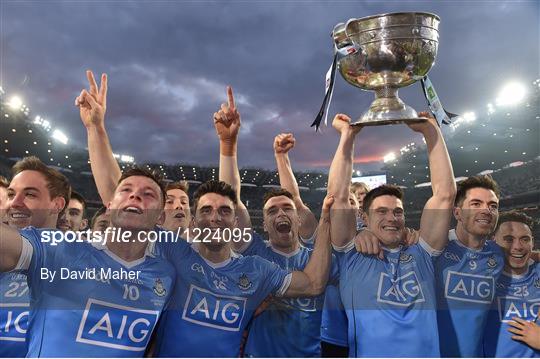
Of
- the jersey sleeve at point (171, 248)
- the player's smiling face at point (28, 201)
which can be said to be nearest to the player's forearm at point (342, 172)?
the jersey sleeve at point (171, 248)

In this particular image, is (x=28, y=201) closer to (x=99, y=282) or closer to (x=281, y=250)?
(x=99, y=282)

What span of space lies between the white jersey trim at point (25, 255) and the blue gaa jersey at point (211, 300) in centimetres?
62

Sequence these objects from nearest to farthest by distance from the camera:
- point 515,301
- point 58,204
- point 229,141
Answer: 1. point 58,204
2. point 515,301
3. point 229,141

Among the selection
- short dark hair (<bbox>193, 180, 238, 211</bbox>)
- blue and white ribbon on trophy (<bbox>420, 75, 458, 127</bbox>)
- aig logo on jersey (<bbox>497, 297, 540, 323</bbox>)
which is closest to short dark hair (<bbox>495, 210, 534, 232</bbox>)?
aig logo on jersey (<bbox>497, 297, 540, 323</bbox>)

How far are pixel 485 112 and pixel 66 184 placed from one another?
2168 centimetres

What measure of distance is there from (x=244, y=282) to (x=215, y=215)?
405mm

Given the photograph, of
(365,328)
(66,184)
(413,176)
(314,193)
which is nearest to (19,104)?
(314,193)

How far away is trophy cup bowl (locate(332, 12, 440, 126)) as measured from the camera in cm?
190

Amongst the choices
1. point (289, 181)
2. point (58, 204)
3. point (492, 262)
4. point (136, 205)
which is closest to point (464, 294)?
point (492, 262)

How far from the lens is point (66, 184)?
2.39 metres

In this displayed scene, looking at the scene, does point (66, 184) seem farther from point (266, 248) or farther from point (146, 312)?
point (266, 248)

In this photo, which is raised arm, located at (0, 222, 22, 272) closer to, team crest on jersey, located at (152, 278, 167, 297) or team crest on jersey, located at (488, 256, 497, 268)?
team crest on jersey, located at (152, 278, 167, 297)

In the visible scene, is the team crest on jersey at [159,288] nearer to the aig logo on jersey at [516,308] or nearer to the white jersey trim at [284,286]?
the white jersey trim at [284,286]

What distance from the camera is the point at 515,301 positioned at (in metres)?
2.53
